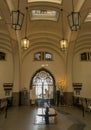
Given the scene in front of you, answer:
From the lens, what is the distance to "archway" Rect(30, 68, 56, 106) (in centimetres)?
2178

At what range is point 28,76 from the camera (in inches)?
851

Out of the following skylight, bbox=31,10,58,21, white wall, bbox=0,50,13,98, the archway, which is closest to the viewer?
skylight, bbox=31,10,58,21

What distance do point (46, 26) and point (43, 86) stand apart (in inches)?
261

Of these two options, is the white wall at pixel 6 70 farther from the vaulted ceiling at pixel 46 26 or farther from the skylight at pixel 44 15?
the skylight at pixel 44 15

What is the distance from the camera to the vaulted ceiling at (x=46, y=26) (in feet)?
39.7

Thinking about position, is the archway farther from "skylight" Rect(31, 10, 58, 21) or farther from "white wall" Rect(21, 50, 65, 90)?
"skylight" Rect(31, 10, 58, 21)

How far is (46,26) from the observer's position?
17.8m

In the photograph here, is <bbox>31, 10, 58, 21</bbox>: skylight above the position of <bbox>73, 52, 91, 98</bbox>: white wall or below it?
above

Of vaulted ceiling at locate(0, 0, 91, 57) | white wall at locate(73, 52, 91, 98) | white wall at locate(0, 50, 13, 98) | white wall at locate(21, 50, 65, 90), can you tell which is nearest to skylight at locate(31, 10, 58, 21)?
vaulted ceiling at locate(0, 0, 91, 57)

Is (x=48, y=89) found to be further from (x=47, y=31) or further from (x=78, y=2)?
(x=78, y=2)

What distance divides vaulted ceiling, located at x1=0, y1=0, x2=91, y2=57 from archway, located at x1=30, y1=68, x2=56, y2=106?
2.61m

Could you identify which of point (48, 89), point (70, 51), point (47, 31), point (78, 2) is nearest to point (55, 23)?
point (47, 31)

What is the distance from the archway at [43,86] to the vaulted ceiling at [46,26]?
261cm

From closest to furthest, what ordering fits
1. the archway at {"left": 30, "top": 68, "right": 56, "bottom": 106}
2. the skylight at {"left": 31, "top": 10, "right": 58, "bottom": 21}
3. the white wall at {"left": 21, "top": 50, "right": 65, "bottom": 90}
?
the skylight at {"left": 31, "top": 10, "right": 58, "bottom": 21}, the white wall at {"left": 21, "top": 50, "right": 65, "bottom": 90}, the archway at {"left": 30, "top": 68, "right": 56, "bottom": 106}
